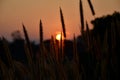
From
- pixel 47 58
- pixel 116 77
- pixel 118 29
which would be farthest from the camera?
pixel 47 58

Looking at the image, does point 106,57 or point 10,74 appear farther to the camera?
point 10,74

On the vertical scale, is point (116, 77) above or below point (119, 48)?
below

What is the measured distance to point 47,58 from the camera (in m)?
1.90

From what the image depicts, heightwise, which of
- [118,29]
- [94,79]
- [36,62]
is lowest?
[94,79]

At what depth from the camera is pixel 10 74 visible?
1.84m

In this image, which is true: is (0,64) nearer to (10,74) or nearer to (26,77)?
(10,74)

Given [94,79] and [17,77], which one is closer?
[94,79]

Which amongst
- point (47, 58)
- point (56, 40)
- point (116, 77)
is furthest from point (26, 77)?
point (116, 77)

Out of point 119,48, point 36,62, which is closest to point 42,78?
point 36,62

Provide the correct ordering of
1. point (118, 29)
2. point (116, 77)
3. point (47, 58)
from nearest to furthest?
1. point (118, 29)
2. point (116, 77)
3. point (47, 58)

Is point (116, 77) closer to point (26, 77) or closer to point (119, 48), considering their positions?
point (119, 48)

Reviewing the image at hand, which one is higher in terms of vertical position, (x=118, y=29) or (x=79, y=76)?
(x=118, y=29)

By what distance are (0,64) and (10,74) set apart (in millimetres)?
87

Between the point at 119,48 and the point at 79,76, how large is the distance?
11.0 inches
